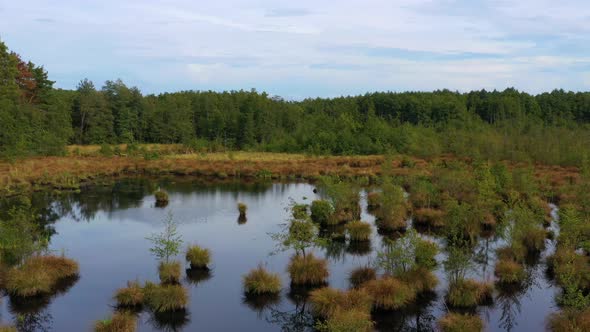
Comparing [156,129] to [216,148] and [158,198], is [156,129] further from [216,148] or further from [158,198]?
[158,198]

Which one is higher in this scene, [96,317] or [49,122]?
[49,122]

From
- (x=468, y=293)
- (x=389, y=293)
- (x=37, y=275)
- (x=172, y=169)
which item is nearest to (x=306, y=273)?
(x=389, y=293)

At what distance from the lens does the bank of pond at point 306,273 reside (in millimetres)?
17094

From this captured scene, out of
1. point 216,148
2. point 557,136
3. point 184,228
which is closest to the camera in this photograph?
point 184,228

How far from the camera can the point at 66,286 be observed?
792 inches

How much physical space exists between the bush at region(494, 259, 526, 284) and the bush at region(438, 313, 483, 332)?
5861 mm

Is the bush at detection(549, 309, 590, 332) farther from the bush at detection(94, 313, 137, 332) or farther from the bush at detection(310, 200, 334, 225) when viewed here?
the bush at detection(310, 200, 334, 225)

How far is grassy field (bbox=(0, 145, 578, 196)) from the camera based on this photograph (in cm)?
4334

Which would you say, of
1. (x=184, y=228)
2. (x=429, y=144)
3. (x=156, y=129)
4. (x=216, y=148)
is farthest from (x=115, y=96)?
(x=184, y=228)

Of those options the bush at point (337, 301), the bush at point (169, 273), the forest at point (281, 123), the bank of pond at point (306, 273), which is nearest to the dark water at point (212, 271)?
the bank of pond at point (306, 273)

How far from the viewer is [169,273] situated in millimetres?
20031

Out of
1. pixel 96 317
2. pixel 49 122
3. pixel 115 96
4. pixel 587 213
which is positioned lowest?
pixel 96 317

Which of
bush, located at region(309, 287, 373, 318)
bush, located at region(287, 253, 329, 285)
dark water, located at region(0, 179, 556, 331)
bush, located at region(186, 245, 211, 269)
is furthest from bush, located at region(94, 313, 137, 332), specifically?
bush, located at region(287, 253, 329, 285)

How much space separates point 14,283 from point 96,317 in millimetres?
3981
